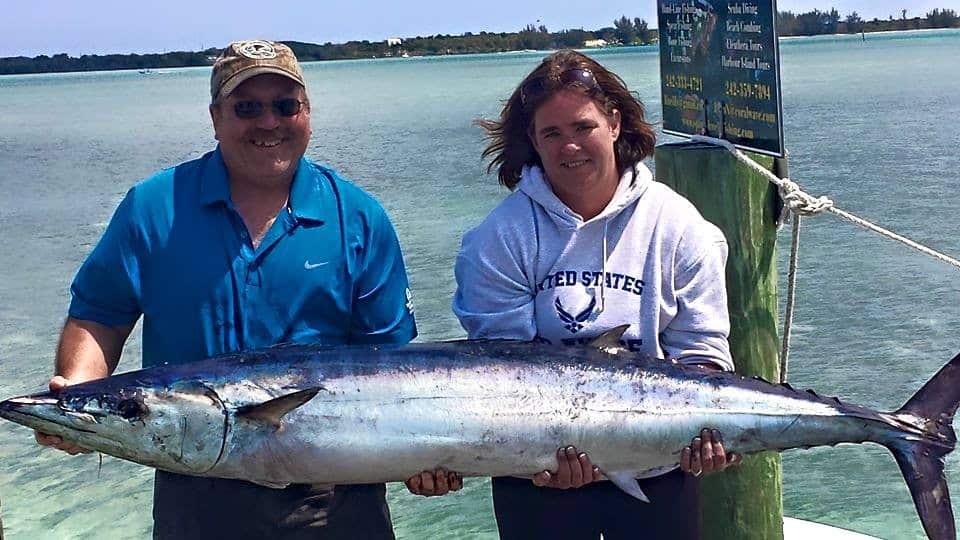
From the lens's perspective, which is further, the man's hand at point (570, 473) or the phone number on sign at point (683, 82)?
the phone number on sign at point (683, 82)

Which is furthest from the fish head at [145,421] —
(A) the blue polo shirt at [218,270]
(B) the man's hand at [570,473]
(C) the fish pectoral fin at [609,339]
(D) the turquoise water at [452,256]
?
(D) the turquoise water at [452,256]

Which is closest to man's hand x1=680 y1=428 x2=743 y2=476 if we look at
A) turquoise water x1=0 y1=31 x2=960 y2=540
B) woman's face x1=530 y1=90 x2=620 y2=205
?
woman's face x1=530 y1=90 x2=620 y2=205

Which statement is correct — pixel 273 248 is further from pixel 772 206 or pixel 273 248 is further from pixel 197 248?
pixel 772 206

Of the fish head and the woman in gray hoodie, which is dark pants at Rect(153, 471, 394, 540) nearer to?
the fish head

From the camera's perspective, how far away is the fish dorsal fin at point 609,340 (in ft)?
9.96

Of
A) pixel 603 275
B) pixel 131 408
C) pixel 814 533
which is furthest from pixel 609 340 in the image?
pixel 814 533

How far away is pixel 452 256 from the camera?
1327 cm

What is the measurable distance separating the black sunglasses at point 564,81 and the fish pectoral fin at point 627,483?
3.67ft

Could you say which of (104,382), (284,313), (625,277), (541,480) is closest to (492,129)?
(625,277)

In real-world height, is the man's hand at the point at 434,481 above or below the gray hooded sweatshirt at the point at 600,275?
below

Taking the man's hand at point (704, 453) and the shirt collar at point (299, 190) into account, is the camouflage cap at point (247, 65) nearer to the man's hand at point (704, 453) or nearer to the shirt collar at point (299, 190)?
the shirt collar at point (299, 190)

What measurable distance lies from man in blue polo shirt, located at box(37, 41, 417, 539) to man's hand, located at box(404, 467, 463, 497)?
30 centimetres

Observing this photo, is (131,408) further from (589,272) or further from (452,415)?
(589,272)

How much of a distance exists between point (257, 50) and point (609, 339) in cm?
132
